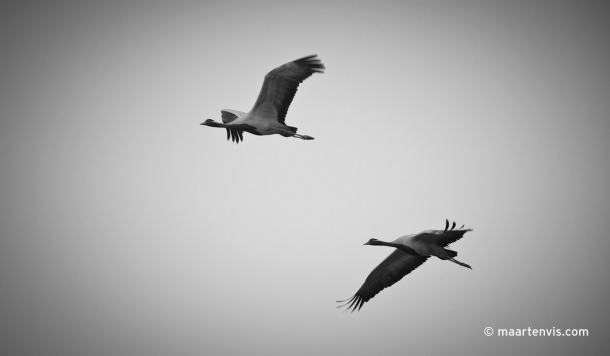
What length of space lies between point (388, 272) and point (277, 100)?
542cm

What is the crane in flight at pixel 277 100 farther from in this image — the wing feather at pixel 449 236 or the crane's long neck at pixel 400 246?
the wing feather at pixel 449 236

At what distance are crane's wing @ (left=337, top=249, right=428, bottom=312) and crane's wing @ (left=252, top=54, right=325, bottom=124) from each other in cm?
465

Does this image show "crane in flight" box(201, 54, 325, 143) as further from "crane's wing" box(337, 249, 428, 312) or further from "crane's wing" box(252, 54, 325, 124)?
"crane's wing" box(337, 249, 428, 312)

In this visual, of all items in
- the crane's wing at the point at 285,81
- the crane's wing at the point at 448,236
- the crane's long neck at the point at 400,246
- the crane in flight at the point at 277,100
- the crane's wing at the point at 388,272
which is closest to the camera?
the crane's wing at the point at 448,236

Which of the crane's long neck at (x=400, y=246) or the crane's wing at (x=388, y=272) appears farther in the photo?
the crane's wing at (x=388, y=272)

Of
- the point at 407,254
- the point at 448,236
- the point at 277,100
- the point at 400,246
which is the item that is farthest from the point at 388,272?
the point at 277,100

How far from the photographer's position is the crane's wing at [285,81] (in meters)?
14.6

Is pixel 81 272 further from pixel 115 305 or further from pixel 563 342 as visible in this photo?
pixel 563 342

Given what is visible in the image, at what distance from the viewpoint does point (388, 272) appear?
15844mm

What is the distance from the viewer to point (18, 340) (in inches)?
3413

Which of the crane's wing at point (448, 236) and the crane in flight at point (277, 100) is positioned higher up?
the crane in flight at point (277, 100)

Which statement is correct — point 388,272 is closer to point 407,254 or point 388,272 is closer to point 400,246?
point 407,254

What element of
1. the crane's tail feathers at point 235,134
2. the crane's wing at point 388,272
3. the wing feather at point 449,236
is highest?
the crane's tail feathers at point 235,134

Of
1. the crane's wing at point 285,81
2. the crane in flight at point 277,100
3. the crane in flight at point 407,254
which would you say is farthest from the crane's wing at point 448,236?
the crane's wing at point 285,81
